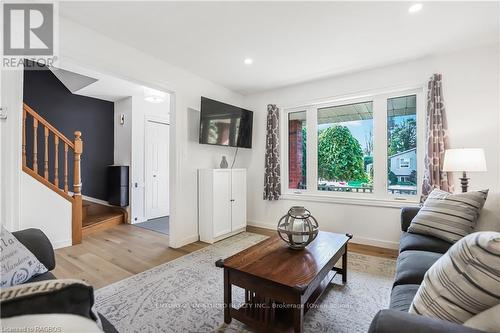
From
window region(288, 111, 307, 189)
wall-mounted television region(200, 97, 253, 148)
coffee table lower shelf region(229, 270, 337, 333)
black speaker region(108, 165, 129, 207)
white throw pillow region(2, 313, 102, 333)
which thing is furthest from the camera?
black speaker region(108, 165, 129, 207)

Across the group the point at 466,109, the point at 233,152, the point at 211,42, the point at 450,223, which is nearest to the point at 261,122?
the point at 233,152

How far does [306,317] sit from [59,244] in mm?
3242

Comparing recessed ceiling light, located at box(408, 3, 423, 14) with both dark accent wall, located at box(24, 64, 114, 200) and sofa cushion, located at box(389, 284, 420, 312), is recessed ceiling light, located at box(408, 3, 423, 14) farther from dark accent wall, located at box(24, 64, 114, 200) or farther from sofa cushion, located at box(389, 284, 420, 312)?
dark accent wall, located at box(24, 64, 114, 200)

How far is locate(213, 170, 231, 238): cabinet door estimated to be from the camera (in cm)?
345

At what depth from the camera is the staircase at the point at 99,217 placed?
12.4 feet

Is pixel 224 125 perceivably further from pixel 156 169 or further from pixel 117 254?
pixel 117 254

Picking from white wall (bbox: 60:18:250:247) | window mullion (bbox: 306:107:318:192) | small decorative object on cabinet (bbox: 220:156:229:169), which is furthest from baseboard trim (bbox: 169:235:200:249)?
window mullion (bbox: 306:107:318:192)

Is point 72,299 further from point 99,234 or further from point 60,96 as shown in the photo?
point 60,96

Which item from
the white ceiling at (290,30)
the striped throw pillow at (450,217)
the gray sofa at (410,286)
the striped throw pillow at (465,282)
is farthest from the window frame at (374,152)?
the striped throw pillow at (465,282)

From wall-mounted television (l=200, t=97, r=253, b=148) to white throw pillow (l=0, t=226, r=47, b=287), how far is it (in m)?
2.30

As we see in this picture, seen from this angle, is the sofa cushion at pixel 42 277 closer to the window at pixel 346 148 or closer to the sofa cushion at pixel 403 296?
the sofa cushion at pixel 403 296

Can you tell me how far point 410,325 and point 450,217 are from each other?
5.35 feet

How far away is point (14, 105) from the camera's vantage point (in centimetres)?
206

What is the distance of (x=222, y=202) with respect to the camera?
3562 millimetres
